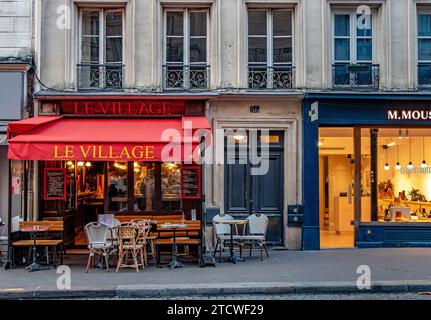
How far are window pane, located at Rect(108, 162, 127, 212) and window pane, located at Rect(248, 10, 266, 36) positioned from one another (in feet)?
14.8

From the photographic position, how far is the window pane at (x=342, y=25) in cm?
1345

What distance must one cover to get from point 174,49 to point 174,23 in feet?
2.11

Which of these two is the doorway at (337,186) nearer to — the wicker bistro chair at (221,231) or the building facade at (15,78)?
the wicker bistro chair at (221,231)

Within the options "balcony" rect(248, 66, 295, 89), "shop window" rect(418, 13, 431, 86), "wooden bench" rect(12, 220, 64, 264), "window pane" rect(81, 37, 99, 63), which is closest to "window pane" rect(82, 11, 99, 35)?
"window pane" rect(81, 37, 99, 63)

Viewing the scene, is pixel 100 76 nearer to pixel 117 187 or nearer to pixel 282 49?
pixel 117 187

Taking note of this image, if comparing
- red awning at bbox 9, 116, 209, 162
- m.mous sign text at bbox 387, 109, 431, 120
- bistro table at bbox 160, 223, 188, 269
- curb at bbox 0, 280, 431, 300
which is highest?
m.mous sign text at bbox 387, 109, 431, 120

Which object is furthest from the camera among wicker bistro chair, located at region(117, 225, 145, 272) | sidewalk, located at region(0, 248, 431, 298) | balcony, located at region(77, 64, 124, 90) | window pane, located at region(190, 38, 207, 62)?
window pane, located at region(190, 38, 207, 62)

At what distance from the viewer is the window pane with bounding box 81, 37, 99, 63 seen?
43.5ft

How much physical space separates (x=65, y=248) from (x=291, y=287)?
6355mm

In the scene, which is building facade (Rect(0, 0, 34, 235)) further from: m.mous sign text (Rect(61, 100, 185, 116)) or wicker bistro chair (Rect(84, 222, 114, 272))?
wicker bistro chair (Rect(84, 222, 114, 272))

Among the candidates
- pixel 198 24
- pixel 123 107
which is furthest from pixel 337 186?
pixel 123 107

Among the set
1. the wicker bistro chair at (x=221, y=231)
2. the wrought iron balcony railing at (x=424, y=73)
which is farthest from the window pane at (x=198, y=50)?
the wrought iron balcony railing at (x=424, y=73)

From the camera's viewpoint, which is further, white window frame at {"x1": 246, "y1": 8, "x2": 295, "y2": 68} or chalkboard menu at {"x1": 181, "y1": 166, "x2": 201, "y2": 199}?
white window frame at {"x1": 246, "y1": 8, "x2": 295, "y2": 68}
